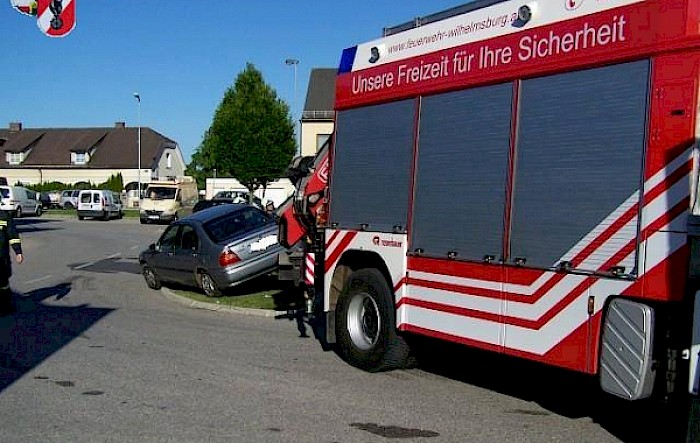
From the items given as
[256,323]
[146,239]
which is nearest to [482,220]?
[256,323]

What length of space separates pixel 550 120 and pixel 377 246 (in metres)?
2.58

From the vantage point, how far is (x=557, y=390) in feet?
26.9

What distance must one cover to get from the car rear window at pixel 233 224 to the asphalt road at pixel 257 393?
120 inches

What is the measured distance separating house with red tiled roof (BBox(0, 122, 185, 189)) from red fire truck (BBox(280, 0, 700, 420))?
7326 cm

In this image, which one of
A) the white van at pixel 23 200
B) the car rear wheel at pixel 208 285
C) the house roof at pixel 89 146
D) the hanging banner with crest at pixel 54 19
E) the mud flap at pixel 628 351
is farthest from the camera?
the house roof at pixel 89 146

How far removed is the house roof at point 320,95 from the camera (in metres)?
53.5

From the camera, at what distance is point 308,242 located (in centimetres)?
1050

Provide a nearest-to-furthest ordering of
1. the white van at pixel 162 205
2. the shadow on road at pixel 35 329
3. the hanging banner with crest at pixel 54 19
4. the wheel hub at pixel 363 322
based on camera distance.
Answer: the wheel hub at pixel 363 322
the shadow on road at pixel 35 329
the hanging banner with crest at pixel 54 19
the white van at pixel 162 205

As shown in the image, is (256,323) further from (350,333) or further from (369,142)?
(369,142)

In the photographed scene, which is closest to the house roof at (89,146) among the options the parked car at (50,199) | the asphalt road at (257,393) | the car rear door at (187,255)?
the parked car at (50,199)

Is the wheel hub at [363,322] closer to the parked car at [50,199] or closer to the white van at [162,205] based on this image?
the white van at [162,205]

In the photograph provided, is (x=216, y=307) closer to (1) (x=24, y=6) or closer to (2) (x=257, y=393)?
(1) (x=24, y=6)

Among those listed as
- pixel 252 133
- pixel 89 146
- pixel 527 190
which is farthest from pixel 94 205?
pixel 527 190

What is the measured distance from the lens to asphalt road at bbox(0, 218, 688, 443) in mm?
6625
